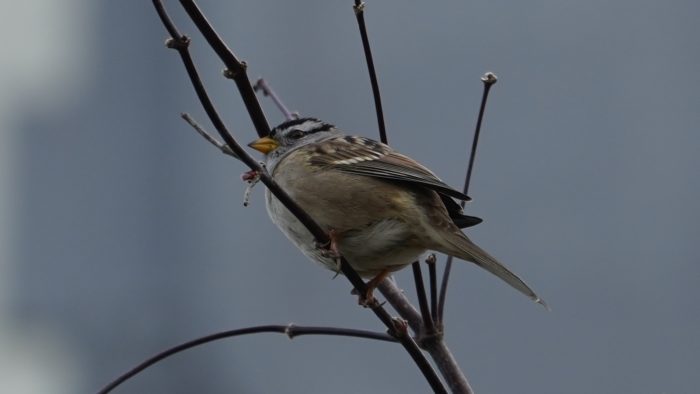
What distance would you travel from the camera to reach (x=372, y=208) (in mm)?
3092

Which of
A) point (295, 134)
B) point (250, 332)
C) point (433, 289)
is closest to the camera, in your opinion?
point (250, 332)

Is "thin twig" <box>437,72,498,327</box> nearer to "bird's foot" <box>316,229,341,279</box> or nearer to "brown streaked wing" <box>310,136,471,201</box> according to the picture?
"bird's foot" <box>316,229,341,279</box>

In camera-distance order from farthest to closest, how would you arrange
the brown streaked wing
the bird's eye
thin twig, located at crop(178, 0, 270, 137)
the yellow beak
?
the bird's eye < the yellow beak < the brown streaked wing < thin twig, located at crop(178, 0, 270, 137)

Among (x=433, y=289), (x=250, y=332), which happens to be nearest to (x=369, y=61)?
(x=433, y=289)

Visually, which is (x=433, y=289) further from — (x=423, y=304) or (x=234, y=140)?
(x=234, y=140)

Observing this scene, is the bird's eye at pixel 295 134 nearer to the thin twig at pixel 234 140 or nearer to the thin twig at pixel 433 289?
the thin twig at pixel 433 289

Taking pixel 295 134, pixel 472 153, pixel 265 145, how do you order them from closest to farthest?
pixel 472 153, pixel 265 145, pixel 295 134

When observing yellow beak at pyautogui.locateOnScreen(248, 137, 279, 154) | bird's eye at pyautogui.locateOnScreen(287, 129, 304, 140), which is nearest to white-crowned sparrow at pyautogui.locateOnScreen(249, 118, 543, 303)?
yellow beak at pyautogui.locateOnScreen(248, 137, 279, 154)

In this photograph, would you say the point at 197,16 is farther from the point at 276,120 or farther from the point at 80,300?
the point at 80,300

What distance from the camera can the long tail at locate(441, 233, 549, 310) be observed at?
2.68 meters

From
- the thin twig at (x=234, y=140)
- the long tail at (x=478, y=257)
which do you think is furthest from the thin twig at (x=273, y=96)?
the thin twig at (x=234, y=140)

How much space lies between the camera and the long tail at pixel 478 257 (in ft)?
8.79

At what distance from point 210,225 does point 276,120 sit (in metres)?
2.86

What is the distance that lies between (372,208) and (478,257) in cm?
39
